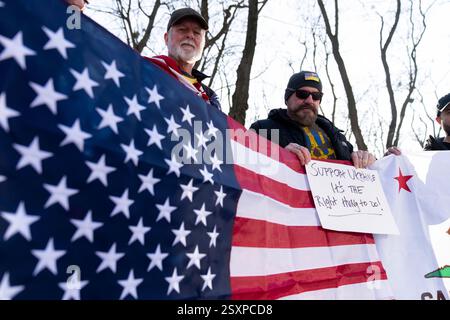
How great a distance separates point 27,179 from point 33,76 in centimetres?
29

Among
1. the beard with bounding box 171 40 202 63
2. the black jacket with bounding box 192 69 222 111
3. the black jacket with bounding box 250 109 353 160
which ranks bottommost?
the black jacket with bounding box 250 109 353 160

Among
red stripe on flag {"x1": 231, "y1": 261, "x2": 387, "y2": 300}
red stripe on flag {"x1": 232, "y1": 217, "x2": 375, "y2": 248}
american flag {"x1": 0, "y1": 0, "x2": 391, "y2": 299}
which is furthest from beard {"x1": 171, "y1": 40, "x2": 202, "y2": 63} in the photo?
red stripe on flag {"x1": 231, "y1": 261, "x2": 387, "y2": 300}

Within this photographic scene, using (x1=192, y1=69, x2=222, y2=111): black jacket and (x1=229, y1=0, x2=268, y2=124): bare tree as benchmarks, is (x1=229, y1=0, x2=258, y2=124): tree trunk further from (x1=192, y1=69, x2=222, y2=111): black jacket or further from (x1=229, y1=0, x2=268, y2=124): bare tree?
(x1=192, y1=69, x2=222, y2=111): black jacket

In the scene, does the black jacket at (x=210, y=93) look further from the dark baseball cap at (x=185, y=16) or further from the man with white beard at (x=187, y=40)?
the dark baseball cap at (x=185, y=16)

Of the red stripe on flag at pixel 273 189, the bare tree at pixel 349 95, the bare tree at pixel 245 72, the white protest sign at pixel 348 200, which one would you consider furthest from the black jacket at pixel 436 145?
the bare tree at pixel 349 95

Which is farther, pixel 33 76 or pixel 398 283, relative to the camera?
pixel 398 283

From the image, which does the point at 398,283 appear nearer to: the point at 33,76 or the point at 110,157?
the point at 110,157

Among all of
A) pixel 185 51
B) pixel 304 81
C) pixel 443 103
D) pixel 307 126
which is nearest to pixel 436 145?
pixel 443 103

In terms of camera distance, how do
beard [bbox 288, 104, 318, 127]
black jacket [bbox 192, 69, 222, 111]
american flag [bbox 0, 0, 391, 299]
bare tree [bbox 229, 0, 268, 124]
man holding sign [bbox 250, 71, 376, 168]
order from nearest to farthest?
american flag [bbox 0, 0, 391, 299], black jacket [bbox 192, 69, 222, 111], man holding sign [bbox 250, 71, 376, 168], beard [bbox 288, 104, 318, 127], bare tree [bbox 229, 0, 268, 124]

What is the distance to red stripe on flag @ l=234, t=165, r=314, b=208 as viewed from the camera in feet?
6.41

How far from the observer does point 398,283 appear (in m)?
2.52

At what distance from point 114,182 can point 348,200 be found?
1.86 meters
